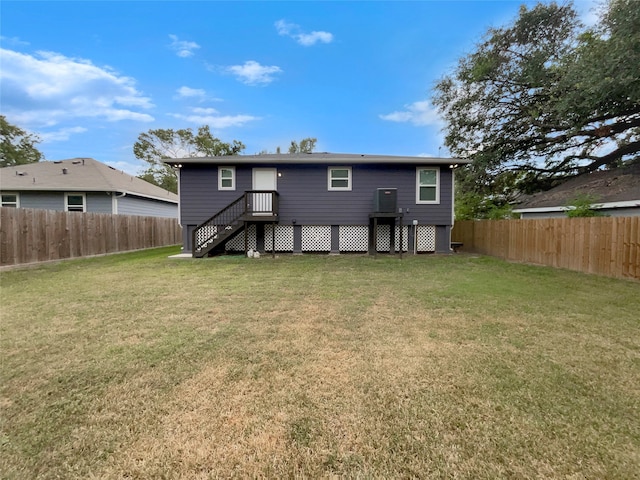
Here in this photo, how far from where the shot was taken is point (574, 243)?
26.6ft

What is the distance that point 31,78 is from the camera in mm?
13383

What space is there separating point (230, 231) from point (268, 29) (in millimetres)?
9212

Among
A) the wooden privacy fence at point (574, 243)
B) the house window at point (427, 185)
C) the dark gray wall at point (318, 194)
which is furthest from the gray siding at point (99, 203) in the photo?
the wooden privacy fence at point (574, 243)

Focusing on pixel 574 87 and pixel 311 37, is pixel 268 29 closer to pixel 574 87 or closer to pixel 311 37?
pixel 311 37

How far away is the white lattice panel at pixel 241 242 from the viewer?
38.7 feet

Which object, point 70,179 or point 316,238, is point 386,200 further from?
point 70,179

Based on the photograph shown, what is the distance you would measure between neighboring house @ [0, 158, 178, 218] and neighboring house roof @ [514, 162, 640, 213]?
1895 cm

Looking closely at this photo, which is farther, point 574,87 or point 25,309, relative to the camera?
point 574,87

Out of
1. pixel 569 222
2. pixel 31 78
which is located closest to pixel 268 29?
pixel 31 78

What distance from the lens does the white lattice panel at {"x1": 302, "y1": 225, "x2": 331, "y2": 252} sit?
11.9 metres

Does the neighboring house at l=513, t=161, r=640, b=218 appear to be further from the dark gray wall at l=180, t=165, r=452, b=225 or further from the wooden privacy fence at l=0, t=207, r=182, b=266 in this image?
the wooden privacy fence at l=0, t=207, r=182, b=266

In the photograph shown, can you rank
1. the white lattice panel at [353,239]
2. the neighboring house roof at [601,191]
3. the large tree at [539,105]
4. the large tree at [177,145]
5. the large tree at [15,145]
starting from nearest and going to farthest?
the neighboring house roof at [601,191], the large tree at [539,105], the white lattice panel at [353,239], the large tree at [15,145], the large tree at [177,145]

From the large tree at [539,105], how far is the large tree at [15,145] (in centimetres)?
3253

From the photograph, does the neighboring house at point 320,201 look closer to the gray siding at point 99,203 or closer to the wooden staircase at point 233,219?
the wooden staircase at point 233,219
